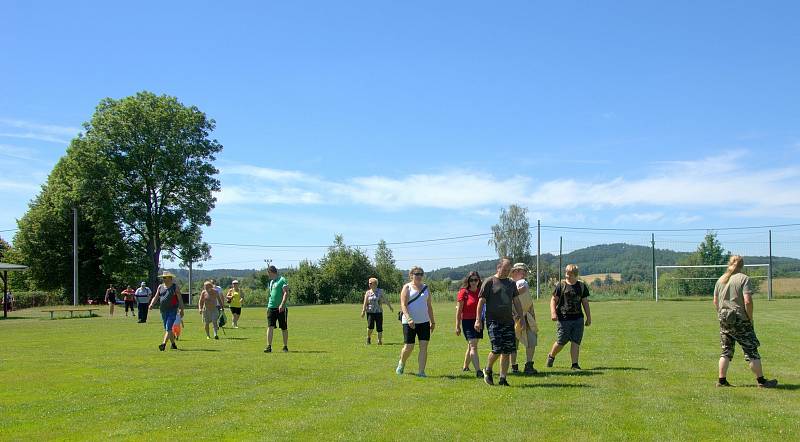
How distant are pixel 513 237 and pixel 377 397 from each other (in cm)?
10152

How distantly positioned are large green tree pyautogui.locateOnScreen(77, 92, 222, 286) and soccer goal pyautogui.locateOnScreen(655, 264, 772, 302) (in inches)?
1575

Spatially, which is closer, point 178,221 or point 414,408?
point 414,408

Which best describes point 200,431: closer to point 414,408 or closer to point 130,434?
point 130,434

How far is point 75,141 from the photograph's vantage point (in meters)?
59.3

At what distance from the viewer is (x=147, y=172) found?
196 feet

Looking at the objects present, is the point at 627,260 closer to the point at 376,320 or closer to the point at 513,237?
the point at 513,237

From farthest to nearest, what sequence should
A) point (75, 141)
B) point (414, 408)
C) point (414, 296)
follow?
1. point (75, 141)
2. point (414, 296)
3. point (414, 408)

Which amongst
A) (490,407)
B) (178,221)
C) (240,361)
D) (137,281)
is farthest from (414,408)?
(137,281)

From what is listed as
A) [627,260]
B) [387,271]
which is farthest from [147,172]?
[627,260]

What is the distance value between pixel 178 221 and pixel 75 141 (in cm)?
1038

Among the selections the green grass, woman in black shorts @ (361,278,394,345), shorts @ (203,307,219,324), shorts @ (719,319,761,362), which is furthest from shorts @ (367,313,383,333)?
shorts @ (719,319,761,362)

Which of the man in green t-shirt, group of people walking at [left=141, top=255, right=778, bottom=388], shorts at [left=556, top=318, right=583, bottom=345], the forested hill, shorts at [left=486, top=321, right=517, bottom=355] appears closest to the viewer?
group of people walking at [left=141, top=255, right=778, bottom=388]

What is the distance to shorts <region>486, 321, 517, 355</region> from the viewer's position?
1102cm

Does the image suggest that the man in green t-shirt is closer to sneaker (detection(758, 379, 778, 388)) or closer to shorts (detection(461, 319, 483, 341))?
A: shorts (detection(461, 319, 483, 341))
